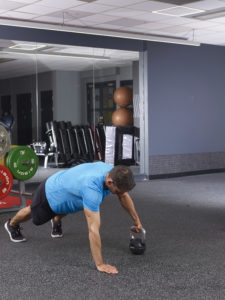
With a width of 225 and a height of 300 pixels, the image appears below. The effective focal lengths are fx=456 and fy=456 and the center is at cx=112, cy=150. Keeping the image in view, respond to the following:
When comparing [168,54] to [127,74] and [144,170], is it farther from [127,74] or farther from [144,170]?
[144,170]

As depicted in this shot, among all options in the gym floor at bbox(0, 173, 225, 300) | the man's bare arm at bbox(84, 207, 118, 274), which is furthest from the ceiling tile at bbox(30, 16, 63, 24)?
the man's bare arm at bbox(84, 207, 118, 274)

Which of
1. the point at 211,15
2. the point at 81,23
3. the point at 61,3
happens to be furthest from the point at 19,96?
the point at 211,15

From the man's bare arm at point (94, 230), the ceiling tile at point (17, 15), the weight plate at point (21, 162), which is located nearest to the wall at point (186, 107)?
the ceiling tile at point (17, 15)

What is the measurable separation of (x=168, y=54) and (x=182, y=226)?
15.4 feet

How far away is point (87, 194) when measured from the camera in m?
3.33

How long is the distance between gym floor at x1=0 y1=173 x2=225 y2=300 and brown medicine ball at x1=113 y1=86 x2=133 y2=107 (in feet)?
9.87

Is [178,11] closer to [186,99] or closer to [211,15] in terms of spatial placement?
[211,15]

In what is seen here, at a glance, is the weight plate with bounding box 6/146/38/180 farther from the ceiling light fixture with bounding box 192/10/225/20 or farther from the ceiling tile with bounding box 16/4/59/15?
the ceiling light fixture with bounding box 192/10/225/20

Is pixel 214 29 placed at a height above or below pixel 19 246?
above

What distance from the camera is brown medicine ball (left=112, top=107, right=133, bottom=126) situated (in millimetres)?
8656

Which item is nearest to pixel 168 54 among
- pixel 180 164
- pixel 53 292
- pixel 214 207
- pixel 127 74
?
pixel 127 74

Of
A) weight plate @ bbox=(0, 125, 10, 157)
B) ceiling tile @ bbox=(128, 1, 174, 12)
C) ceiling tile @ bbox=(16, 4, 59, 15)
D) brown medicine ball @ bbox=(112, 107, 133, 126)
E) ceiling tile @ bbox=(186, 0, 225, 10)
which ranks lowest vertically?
weight plate @ bbox=(0, 125, 10, 157)

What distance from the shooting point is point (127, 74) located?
8.61 meters

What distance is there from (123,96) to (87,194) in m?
5.47
